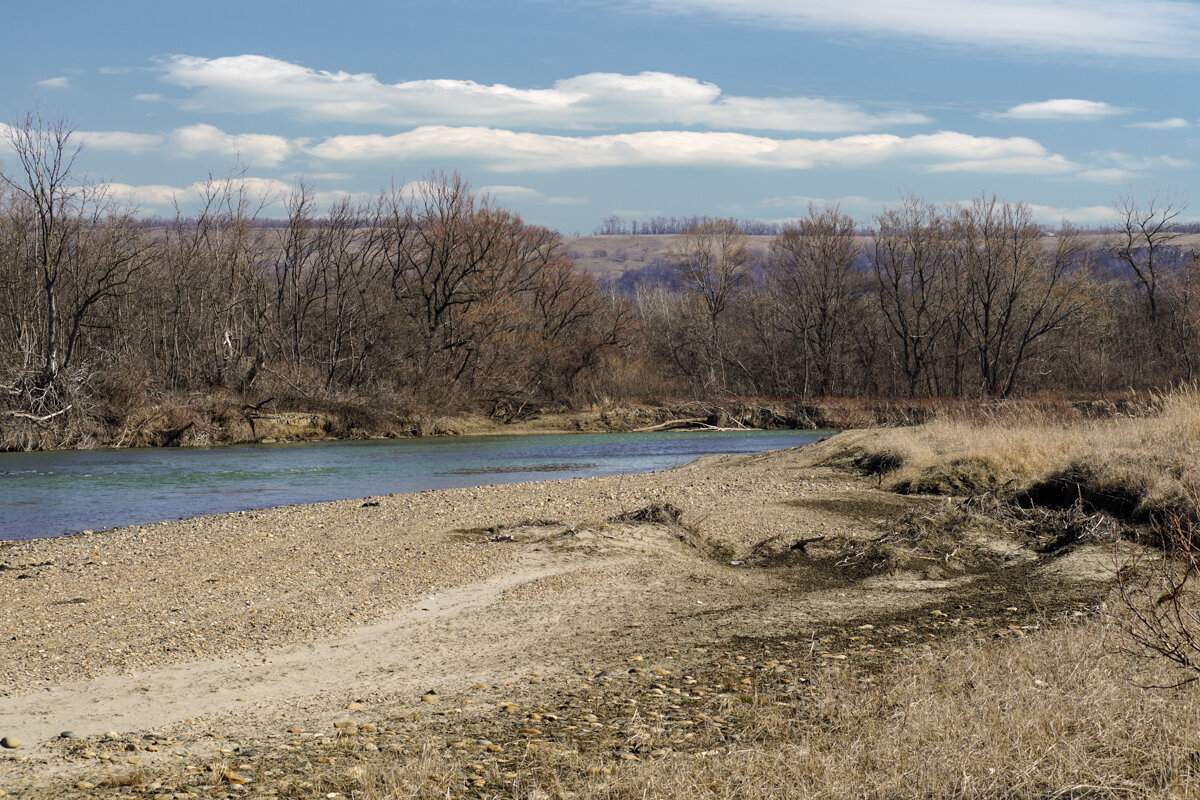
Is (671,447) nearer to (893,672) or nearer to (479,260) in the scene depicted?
(479,260)

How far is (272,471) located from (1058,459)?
21325mm

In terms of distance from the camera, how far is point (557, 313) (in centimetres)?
5822

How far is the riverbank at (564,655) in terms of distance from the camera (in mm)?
5012

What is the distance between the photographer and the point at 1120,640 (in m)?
6.59

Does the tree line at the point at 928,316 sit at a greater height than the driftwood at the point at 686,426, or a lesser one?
greater

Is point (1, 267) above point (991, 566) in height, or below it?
above

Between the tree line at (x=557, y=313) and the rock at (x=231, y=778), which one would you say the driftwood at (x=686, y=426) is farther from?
the rock at (x=231, y=778)

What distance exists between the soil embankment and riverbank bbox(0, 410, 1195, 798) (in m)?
0.04

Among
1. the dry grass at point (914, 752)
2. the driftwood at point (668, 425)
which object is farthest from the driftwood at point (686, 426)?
the dry grass at point (914, 752)

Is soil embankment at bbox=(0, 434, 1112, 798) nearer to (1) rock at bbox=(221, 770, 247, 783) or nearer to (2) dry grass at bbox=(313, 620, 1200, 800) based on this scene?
(1) rock at bbox=(221, 770, 247, 783)

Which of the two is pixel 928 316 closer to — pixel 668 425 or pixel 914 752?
pixel 668 425

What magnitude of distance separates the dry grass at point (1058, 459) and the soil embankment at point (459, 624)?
199 centimetres

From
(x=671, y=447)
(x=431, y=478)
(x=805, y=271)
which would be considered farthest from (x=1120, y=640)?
(x=805, y=271)

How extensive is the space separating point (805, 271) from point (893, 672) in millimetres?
55807
